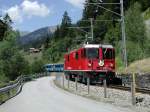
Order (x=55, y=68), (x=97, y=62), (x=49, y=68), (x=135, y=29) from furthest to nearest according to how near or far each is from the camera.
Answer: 1. (x=49, y=68)
2. (x=55, y=68)
3. (x=135, y=29)
4. (x=97, y=62)

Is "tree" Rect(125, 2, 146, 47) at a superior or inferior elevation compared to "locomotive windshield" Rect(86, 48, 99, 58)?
superior

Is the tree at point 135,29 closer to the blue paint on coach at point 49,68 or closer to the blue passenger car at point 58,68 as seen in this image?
the blue passenger car at point 58,68

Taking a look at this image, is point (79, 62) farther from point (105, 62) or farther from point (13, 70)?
point (13, 70)

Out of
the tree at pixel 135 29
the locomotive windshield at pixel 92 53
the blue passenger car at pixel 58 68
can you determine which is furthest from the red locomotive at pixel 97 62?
the blue passenger car at pixel 58 68

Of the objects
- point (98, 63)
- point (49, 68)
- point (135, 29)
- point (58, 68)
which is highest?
point (135, 29)

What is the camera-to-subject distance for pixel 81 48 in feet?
131

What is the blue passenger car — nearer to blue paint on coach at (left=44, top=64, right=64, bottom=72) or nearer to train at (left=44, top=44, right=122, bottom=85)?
blue paint on coach at (left=44, top=64, right=64, bottom=72)

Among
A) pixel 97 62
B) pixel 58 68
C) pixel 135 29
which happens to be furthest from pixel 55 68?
pixel 97 62

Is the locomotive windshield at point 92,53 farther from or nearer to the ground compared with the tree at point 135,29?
nearer to the ground

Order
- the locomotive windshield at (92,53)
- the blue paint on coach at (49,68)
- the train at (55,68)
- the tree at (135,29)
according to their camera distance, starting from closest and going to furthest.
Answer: the locomotive windshield at (92,53) < the tree at (135,29) < the train at (55,68) < the blue paint on coach at (49,68)

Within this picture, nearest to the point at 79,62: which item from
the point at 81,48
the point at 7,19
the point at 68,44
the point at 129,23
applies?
the point at 81,48

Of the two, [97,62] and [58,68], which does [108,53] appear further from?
[58,68]

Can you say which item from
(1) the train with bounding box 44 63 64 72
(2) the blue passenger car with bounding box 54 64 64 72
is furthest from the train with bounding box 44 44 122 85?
(2) the blue passenger car with bounding box 54 64 64 72

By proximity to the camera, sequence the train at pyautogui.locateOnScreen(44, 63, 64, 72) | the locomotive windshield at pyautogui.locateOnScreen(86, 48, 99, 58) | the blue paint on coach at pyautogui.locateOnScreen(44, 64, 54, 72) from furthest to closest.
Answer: the blue paint on coach at pyautogui.locateOnScreen(44, 64, 54, 72) < the train at pyautogui.locateOnScreen(44, 63, 64, 72) < the locomotive windshield at pyautogui.locateOnScreen(86, 48, 99, 58)
